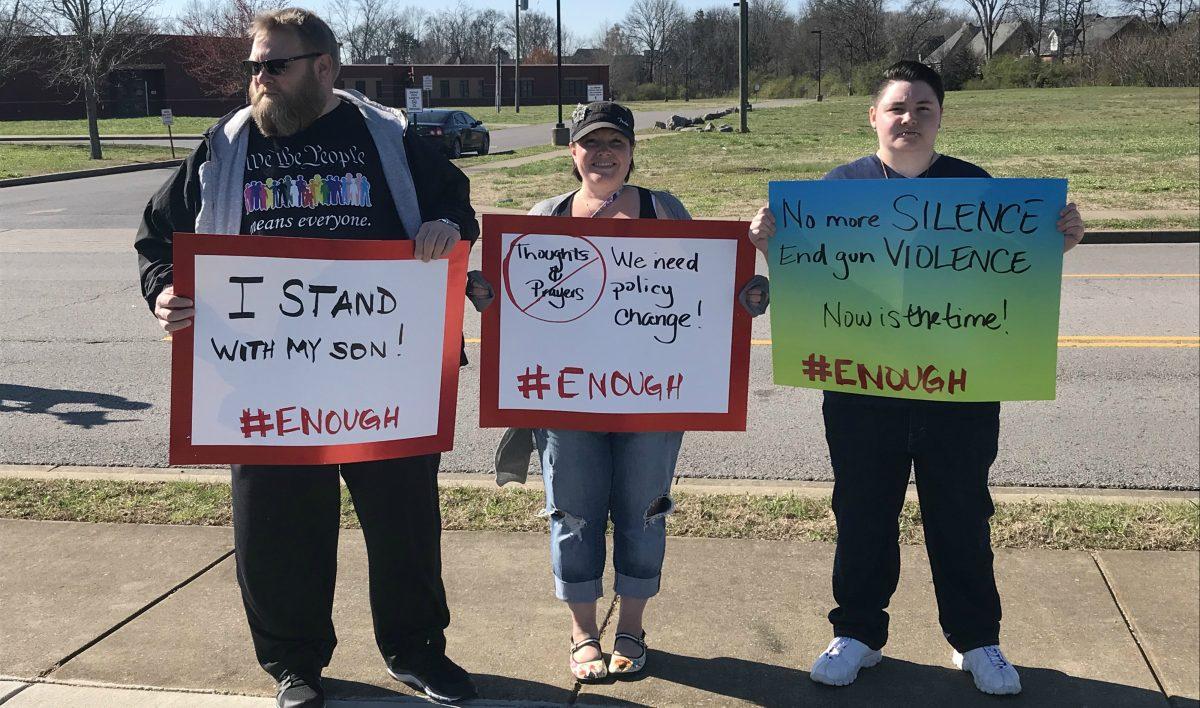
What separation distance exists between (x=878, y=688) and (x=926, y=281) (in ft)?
3.88

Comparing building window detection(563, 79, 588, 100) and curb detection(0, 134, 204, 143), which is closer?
curb detection(0, 134, 204, 143)

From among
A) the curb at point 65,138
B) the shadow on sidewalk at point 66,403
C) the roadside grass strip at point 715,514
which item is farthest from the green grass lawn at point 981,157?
the curb at point 65,138

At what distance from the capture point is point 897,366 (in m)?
3.13

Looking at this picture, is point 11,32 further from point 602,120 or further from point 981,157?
point 602,120

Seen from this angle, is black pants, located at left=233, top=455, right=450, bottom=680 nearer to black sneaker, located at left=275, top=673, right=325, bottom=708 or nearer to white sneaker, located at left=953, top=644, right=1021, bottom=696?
black sneaker, located at left=275, top=673, right=325, bottom=708

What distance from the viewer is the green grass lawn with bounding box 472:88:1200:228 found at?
16.5 m

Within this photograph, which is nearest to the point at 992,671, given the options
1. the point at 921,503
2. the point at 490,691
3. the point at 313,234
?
the point at 921,503

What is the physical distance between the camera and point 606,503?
3.25 meters

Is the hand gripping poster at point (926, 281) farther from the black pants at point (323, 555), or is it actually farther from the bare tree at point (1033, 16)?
the bare tree at point (1033, 16)

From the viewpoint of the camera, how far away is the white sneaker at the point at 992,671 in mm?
3129

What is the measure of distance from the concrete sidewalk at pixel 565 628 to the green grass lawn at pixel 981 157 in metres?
10.6

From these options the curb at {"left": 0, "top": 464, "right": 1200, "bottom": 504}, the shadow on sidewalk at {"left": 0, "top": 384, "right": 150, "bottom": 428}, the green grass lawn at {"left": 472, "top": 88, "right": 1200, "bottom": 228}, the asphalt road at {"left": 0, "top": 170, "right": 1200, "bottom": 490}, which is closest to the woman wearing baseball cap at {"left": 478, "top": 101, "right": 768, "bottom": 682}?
the curb at {"left": 0, "top": 464, "right": 1200, "bottom": 504}

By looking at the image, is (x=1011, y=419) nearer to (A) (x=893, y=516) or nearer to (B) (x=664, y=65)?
(A) (x=893, y=516)

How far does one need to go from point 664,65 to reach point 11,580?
11194 centimetres
